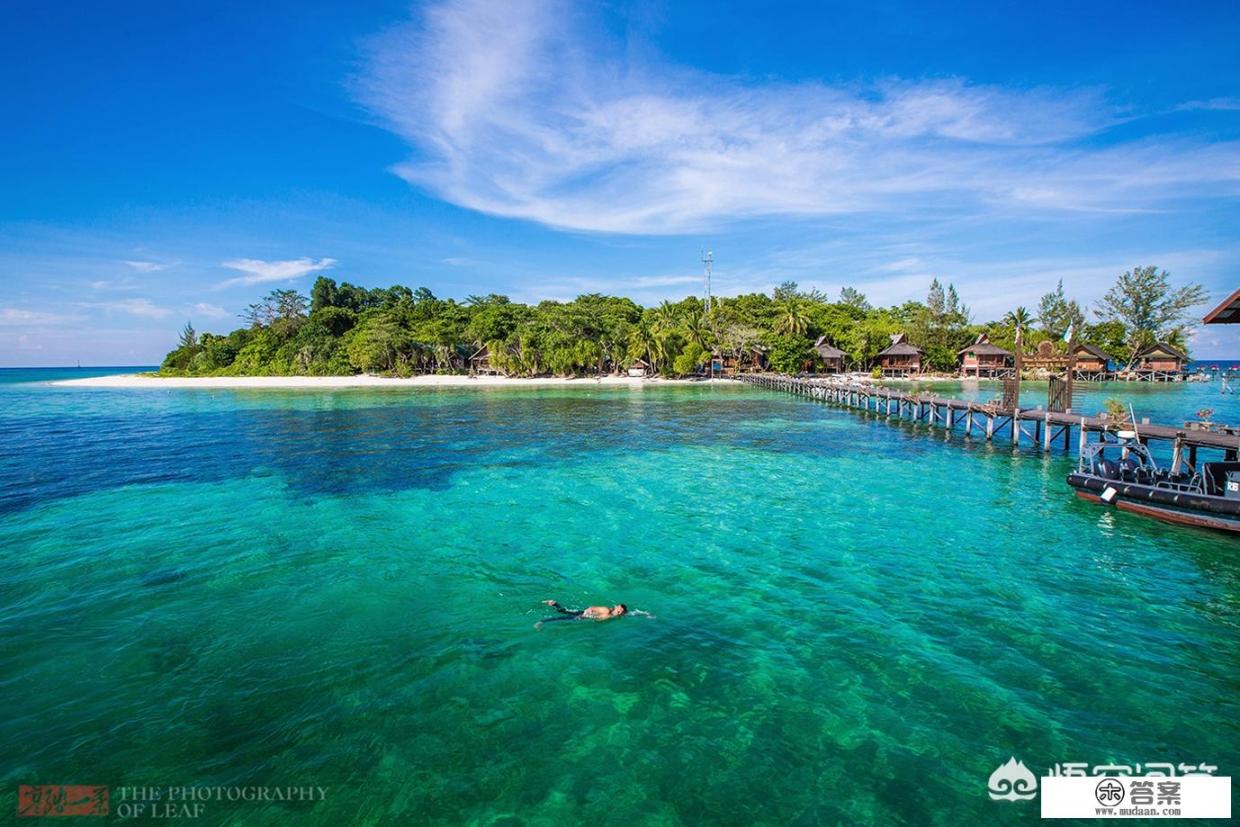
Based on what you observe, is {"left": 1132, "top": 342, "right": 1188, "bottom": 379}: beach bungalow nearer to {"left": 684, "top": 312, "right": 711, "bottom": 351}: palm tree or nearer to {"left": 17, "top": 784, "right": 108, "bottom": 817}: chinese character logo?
{"left": 684, "top": 312, "right": 711, "bottom": 351}: palm tree

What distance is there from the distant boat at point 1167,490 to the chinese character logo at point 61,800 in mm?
22544

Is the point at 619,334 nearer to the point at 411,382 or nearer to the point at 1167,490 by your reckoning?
the point at 411,382

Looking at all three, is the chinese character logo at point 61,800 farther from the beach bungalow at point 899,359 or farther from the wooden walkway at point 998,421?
the beach bungalow at point 899,359

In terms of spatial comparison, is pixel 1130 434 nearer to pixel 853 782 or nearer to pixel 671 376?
pixel 853 782

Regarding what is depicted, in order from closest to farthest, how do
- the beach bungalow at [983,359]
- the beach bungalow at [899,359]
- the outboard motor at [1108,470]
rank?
1. the outboard motor at [1108,470]
2. the beach bungalow at [983,359]
3. the beach bungalow at [899,359]

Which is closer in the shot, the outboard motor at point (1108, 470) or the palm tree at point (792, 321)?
the outboard motor at point (1108, 470)

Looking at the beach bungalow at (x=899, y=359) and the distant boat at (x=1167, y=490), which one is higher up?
the beach bungalow at (x=899, y=359)

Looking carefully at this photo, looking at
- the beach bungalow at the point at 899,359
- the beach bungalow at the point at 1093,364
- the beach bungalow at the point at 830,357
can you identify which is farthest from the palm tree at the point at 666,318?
the beach bungalow at the point at 1093,364

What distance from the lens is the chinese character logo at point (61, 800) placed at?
6020 millimetres

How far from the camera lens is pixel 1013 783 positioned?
636 centimetres

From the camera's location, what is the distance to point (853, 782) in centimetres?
634

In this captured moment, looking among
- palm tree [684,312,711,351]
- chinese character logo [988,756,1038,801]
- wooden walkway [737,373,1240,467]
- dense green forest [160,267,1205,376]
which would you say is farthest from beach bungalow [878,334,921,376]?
chinese character logo [988,756,1038,801]

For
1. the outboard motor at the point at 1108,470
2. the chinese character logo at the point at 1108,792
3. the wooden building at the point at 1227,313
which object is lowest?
the chinese character logo at the point at 1108,792

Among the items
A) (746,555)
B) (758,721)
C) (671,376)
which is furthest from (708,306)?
(758,721)
